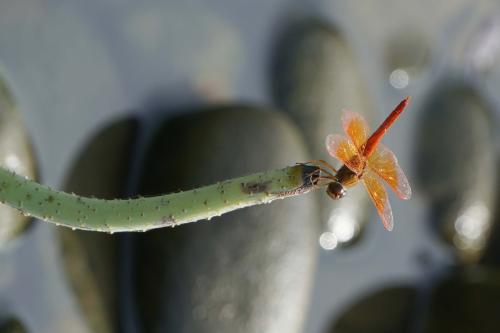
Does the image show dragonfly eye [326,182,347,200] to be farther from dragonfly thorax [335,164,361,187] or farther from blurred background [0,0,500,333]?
blurred background [0,0,500,333]

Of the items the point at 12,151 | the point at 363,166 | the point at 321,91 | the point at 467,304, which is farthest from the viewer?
the point at 467,304

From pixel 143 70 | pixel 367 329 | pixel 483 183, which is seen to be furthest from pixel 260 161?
pixel 483 183

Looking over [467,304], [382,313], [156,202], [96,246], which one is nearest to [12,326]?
[96,246]

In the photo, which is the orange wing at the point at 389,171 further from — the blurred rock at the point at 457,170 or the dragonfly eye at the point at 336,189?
the blurred rock at the point at 457,170

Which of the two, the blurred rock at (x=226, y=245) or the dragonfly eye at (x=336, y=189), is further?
the blurred rock at (x=226, y=245)

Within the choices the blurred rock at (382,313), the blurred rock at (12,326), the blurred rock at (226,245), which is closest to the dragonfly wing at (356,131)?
the blurred rock at (226,245)

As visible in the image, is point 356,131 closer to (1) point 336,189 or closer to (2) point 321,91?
(1) point 336,189
